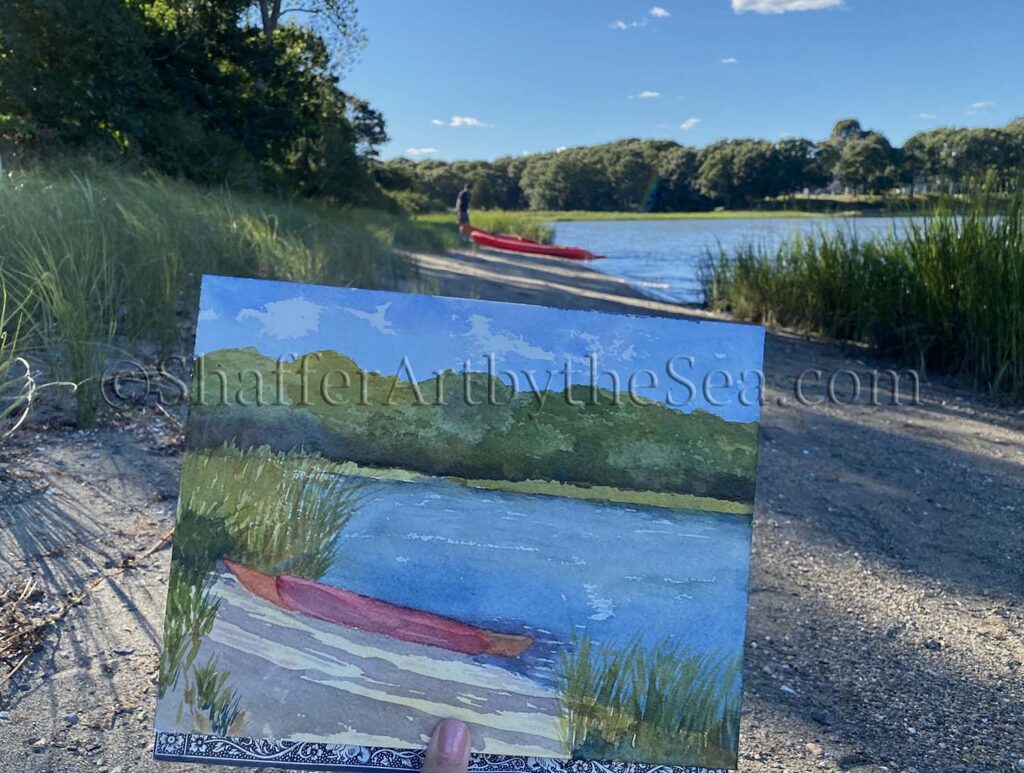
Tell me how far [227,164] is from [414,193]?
28159 mm

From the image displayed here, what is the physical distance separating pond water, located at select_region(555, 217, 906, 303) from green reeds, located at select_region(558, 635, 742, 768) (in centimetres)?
692

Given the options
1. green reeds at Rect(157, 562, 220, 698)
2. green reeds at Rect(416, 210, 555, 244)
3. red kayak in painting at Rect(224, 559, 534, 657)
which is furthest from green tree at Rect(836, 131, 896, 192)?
green reeds at Rect(416, 210, 555, 244)

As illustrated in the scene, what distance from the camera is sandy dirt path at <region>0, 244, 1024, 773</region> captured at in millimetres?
1663

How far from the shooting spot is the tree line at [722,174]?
7055 millimetres

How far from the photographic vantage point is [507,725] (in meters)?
1.13

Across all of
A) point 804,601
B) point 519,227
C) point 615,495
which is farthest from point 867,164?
point 519,227

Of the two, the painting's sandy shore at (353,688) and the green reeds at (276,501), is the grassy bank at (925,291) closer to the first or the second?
the painting's sandy shore at (353,688)

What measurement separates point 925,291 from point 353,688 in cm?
671

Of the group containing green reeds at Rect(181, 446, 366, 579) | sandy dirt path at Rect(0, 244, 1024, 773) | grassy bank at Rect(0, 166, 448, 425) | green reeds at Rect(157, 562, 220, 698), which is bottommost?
sandy dirt path at Rect(0, 244, 1024, 773)

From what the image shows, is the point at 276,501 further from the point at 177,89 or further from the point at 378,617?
the point at 177,89

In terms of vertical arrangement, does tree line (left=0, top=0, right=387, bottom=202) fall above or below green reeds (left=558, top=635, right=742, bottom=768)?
above

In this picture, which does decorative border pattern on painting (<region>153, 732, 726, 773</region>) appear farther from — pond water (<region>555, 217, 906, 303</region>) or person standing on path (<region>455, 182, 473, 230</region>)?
person standing on path (<region>455, 182, 473, 230</region>)

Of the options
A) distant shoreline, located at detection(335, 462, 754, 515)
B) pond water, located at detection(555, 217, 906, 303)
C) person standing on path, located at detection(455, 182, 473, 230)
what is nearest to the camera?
distant shoreline, located at detection(335, 462, 754, 515)

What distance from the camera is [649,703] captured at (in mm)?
1146
